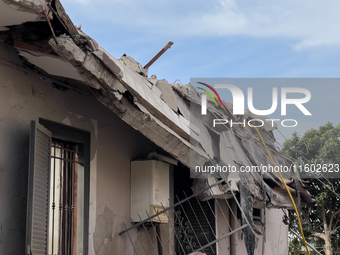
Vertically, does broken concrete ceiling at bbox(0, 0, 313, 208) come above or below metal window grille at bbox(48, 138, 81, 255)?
above

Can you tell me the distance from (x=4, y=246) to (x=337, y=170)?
16.7 m

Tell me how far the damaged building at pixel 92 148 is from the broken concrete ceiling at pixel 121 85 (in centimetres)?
1

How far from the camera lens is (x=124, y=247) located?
17.6 feet

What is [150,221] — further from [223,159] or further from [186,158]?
[223,159]

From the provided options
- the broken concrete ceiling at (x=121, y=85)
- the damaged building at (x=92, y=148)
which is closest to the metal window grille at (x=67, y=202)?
the damaged building at (x=92, y=148)

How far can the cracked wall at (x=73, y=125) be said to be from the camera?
385 centimetres

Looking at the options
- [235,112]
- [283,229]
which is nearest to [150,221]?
[235,112]

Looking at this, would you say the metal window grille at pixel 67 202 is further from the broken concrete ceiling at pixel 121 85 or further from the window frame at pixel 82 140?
the broken concrete ceiling at pixel 121 85

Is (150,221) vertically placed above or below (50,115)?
below

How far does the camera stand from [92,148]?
5.08 metres

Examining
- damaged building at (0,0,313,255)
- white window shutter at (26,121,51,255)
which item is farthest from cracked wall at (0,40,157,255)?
white window shutter at (26,121,51,255)

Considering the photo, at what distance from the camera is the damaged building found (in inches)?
148

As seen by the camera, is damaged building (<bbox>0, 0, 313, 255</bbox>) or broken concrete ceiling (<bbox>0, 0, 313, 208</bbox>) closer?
broken concrete ceiling (<bbox>0, 0, 313, 208</bbox>)

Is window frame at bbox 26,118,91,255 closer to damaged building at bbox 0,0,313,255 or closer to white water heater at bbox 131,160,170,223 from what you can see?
damaged building at bbox 0,0,313,255
